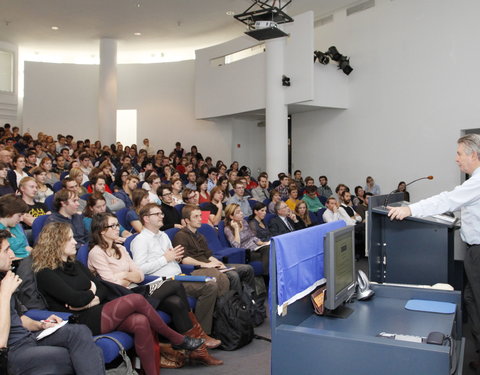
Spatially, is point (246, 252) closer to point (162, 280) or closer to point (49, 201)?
point (162, 280)

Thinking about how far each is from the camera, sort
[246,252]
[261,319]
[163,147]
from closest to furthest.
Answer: [261,319], [246,252], [163,147]

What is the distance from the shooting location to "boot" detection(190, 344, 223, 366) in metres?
3.31

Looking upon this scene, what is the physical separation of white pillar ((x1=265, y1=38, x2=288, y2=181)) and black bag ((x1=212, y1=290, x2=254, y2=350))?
6967 mm

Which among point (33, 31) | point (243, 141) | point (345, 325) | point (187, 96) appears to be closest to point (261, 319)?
point (345, 325)

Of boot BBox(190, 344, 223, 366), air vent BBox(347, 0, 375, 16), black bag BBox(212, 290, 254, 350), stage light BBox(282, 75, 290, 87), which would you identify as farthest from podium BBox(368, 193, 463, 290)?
air vent BBox(347, 0, 375, 16)

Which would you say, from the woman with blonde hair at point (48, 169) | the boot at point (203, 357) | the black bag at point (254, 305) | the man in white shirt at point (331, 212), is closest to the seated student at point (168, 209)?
the black bag at point (254, 305)

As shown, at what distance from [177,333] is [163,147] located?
1197 cm

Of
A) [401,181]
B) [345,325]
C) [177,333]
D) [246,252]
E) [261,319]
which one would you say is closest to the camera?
[345,325]

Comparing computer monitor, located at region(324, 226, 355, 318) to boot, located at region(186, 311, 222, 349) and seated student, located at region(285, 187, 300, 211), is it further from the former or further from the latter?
seated student, located at region(285, 187, 300, 211)

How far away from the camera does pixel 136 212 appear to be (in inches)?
198

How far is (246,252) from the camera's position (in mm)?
5055

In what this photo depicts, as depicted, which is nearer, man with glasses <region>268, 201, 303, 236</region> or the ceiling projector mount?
man with glasses <region>268, 201, 303, 236</region>

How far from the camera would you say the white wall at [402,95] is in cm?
930

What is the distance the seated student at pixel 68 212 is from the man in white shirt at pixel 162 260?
63 centimetres
